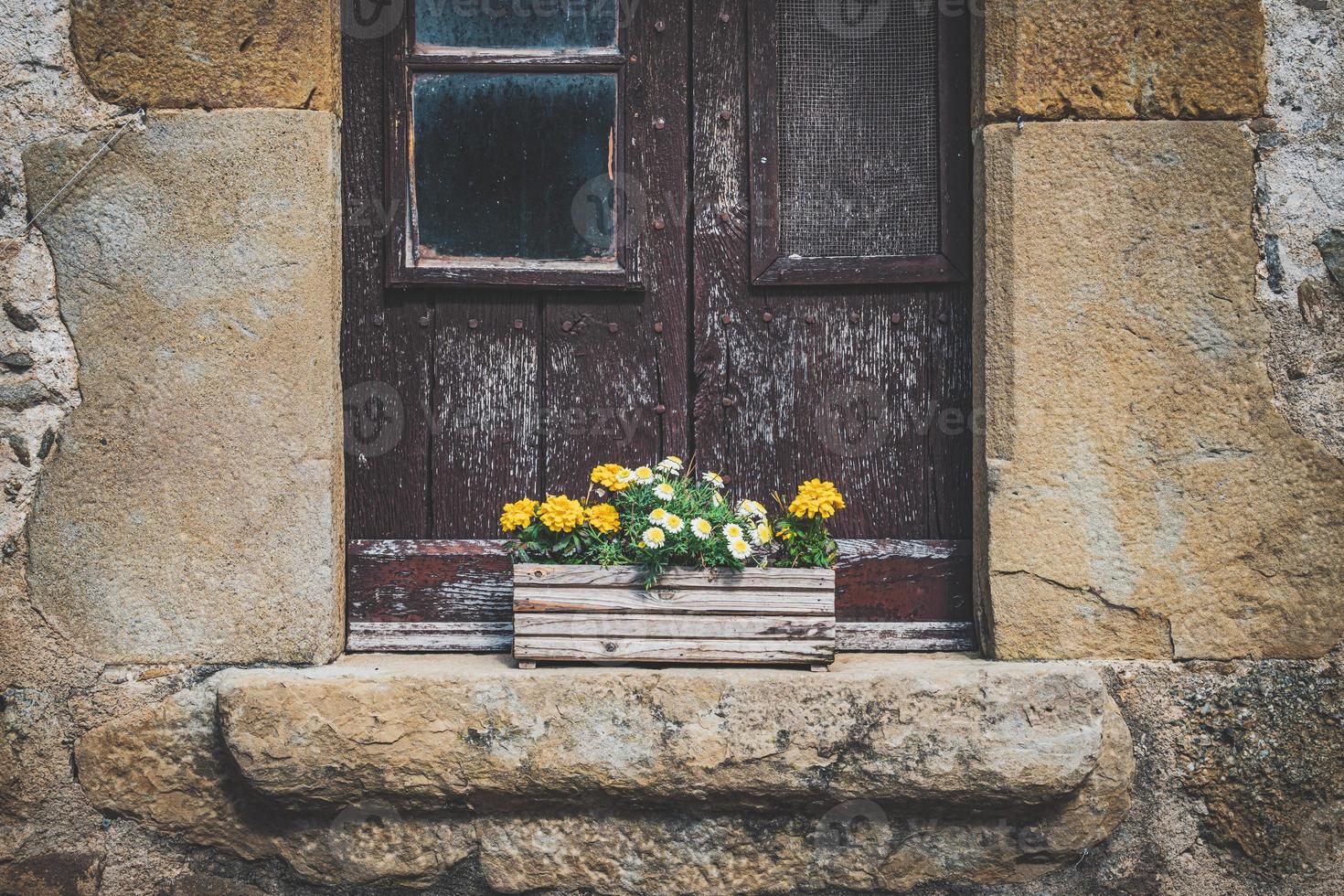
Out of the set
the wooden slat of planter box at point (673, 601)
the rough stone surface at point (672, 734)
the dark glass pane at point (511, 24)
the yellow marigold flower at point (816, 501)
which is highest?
the dark glass pane at point (511, 24)

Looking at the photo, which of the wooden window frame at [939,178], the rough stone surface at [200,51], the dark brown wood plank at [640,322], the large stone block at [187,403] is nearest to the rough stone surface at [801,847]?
the large stone block at [187,403]

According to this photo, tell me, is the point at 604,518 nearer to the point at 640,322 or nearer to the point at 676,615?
the point at 676,615

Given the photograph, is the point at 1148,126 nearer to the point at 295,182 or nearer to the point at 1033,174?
the point at 1033,174

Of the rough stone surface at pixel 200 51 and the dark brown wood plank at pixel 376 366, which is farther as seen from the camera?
the dark brown wood plank at pixel 376 366

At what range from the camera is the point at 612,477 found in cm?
201

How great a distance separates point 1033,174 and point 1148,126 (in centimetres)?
23

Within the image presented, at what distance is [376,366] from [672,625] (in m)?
0.85

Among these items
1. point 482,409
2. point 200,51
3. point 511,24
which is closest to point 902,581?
point 482,409

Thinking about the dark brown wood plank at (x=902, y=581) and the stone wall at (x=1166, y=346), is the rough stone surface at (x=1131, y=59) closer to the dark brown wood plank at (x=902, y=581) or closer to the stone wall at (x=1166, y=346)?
the stone wall at (x=1166, y=346)

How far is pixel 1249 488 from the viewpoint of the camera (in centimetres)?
192

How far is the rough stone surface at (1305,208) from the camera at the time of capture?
1.94 meters

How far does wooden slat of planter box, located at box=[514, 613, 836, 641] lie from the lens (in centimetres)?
191

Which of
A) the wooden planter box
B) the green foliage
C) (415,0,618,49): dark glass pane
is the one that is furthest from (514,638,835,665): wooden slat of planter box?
(415,0,618,49): dark glass pane

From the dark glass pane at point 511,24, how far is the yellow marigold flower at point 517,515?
969mm
